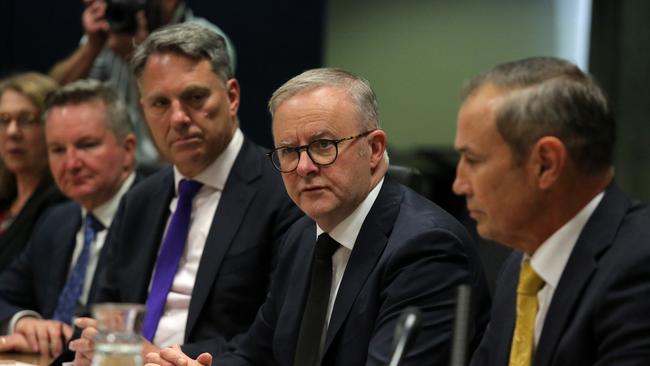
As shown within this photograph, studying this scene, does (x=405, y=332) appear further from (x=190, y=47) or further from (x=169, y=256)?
(x=190, y=47)

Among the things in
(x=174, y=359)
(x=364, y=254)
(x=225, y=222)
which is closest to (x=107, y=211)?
(x=225, y=222)

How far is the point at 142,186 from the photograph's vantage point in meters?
3.88

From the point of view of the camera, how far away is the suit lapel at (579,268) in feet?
7.08

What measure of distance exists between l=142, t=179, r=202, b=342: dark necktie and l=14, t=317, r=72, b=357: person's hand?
358 millimetres

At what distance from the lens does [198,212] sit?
3633 millimetres

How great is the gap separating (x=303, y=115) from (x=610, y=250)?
39.6 inches

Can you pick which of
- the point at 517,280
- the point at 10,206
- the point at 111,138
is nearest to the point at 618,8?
the point at 111,138

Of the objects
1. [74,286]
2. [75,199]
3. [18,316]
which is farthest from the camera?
[75,199]

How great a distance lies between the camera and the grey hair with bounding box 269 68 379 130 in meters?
2.93

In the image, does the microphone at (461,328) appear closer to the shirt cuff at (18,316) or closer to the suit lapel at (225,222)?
the suit lapel at (225,222)

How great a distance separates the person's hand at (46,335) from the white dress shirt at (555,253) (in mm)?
1935

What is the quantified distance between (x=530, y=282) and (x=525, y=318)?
75 millimetres

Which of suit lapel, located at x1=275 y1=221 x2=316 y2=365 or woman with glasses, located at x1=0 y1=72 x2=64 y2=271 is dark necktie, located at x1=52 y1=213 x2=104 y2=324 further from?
suit lapel, located at x1=275 y1=221 x2=316 y2=365

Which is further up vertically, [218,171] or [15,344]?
[218,171]
